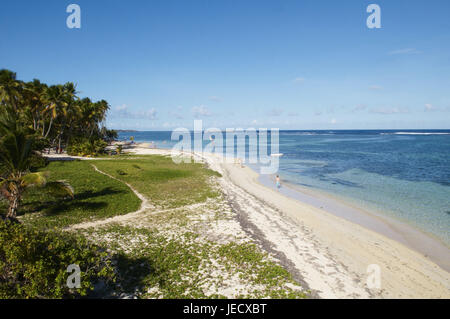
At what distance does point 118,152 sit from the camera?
5831 cm

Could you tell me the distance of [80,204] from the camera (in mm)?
17672

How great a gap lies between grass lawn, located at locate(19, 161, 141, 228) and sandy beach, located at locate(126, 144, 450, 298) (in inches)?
351

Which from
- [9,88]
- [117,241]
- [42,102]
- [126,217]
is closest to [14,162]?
[126,217]

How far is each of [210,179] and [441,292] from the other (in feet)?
78.2

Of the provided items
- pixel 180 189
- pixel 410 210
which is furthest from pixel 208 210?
pixel 410 210

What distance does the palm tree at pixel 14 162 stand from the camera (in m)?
12.7

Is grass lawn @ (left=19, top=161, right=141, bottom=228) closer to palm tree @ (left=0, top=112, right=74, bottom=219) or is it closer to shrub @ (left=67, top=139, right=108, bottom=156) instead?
palm tree @ (left=0, top=112, right=74, bottom=219)

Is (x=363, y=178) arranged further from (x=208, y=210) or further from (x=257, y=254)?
(x=257, y=254)

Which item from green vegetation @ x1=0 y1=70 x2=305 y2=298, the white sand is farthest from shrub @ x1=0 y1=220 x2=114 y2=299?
the white sand

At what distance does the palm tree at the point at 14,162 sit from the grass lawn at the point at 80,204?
42.5 inches

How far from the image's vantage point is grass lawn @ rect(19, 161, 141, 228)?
48.8 ft

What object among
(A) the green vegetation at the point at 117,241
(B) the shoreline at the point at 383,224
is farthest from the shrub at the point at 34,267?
(B) the shoreline at the point at 383,224

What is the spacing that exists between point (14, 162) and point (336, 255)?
A: 1799 cm

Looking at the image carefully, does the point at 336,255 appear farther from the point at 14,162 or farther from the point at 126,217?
the point at 14,162
